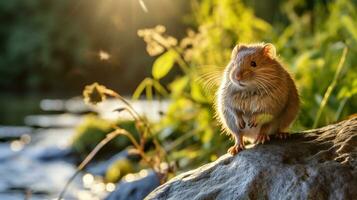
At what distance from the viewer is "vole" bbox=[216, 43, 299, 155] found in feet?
8.20

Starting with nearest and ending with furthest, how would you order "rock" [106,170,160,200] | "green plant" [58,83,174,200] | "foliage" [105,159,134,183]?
"green plant" [58,83,174,200] → "rock" [106,170,160,200] → "foliage" [105,159,134,183]

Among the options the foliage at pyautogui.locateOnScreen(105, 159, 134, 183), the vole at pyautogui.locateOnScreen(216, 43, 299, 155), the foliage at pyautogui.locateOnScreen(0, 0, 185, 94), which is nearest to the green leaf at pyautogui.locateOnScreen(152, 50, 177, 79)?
the vole at pyautogui.locateOnScreen(216, 43, 299, 155)

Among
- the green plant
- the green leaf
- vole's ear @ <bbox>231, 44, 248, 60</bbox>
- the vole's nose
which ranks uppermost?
the green leaf

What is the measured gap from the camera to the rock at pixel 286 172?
2223 mm

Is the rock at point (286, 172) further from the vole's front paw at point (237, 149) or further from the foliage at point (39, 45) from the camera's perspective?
the foliage at point (39, 45)

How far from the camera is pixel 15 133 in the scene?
39.3 ft

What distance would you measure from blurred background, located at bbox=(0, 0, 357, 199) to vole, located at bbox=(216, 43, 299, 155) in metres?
0.19

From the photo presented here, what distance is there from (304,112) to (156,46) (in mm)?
1210

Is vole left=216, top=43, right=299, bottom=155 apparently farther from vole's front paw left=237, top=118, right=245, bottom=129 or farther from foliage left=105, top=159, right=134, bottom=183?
foliage left=105, top=159, right=134, bottom=183

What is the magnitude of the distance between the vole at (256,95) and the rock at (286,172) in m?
0.08

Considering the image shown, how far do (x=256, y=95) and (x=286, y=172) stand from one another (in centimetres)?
35

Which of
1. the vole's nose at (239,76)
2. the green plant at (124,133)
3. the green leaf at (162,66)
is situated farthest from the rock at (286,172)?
the green leaf at (162,66)

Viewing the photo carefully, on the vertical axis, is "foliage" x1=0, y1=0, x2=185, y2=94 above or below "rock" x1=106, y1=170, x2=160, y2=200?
above

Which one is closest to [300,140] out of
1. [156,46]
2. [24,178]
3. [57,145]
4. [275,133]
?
[275,133]
